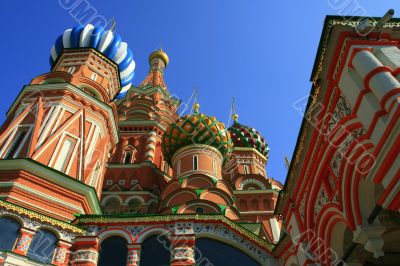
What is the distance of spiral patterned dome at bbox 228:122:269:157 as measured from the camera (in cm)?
2828

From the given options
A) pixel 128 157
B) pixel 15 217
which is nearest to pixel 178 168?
pixel 128 157

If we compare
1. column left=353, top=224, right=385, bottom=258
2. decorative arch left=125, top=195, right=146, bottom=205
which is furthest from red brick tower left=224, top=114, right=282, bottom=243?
column left=353, top=224, right=385, bottom=258

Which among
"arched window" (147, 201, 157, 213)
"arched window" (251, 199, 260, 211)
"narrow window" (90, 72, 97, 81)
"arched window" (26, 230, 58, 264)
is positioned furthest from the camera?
"arched window" (251, 199, 260, 211)

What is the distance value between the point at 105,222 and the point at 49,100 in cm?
705

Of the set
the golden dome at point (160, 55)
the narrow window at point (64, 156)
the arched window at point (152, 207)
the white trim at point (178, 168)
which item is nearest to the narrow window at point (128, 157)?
the arched window at point (152, 207)

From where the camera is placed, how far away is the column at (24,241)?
31.1ft

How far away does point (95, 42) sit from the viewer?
840 inches

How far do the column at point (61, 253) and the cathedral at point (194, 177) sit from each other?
0.09 ft

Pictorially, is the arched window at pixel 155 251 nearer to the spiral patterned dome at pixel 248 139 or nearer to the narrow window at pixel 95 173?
the narrow window at pixel 95 173

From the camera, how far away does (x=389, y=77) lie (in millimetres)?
5504

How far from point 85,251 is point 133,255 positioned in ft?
4.19

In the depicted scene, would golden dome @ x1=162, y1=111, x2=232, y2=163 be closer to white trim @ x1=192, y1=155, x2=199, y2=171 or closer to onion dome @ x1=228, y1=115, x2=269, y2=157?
white trim @ x1=192, y1=155, x2=199, y2=171

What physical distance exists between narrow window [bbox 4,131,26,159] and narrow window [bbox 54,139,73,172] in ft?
4.94

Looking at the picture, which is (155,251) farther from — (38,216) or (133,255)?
(38,216)
